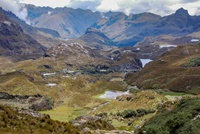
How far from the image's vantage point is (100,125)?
6494 centimetres

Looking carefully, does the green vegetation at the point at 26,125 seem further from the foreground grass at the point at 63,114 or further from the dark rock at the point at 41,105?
the dark rock at the point at 41,105

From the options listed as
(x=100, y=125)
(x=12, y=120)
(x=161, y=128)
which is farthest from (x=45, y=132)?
(x=100, y=125)

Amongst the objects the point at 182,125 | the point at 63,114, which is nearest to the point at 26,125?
the point at 182,125

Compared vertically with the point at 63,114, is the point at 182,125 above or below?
above

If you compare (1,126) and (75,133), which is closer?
(1,126)

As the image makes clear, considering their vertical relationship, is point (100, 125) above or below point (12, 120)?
below

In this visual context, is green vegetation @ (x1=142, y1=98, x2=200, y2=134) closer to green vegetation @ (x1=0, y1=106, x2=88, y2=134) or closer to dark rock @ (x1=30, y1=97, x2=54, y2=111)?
green vegetation @ (x1=0, y1=106, x2=88, y2=134)

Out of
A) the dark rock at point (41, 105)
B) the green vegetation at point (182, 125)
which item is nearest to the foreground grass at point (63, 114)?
the dark rock at point (41, 105)

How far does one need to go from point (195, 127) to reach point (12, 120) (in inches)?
972

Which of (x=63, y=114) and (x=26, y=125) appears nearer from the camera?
(x=26, y=125)

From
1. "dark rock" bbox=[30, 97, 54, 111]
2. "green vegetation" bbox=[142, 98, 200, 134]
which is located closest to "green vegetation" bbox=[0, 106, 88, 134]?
"green vegetation" bbox=[142, 98, 200, 134]

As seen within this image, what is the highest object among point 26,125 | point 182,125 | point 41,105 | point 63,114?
point 26,125

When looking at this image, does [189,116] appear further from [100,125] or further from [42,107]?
[42,107]

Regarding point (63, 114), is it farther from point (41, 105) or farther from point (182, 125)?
point (182, 125)
